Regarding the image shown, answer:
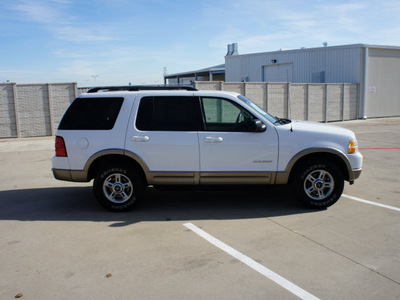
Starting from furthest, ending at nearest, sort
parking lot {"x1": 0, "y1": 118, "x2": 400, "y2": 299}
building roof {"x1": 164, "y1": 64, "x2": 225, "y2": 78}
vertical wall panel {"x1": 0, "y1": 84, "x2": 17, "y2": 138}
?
building roof {"x1": 164, "y1": 64, "x2": 225, "y2": 78} < vertical wall panel {"x1": 0, "y1": 84, "x2": 17, "y2": 138} < parking lot {"x1": 0, "y1": 118, "x2": 400, "y2": 299}

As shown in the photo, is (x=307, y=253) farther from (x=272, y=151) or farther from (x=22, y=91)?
(x=22, y=91)

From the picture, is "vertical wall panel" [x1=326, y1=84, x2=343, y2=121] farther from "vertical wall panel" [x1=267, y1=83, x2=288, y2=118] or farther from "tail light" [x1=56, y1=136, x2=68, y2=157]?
"tail light" [x1=56, y1=136, x2=68, y2=157]

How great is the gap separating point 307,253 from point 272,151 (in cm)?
195

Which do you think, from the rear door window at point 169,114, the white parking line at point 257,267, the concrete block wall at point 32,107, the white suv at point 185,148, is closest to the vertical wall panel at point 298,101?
the concrete block wall at point 32,107

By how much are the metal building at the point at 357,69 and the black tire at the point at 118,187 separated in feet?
78.6

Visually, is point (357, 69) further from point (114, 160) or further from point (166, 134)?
point (114, 160)

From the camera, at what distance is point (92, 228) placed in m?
5.47

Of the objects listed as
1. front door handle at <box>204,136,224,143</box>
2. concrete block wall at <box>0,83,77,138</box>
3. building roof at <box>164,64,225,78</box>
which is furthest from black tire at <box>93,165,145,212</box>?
building roof at <box>164,64,225,78</box>

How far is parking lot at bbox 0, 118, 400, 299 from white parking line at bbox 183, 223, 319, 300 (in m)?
0.01

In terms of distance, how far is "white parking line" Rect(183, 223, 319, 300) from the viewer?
11.7 feet

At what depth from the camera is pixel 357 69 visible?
1025 inches

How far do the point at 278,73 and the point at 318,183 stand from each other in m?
26.3

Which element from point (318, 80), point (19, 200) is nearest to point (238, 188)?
point (19, 200)

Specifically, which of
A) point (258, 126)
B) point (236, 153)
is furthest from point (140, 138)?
point (258, 126)
